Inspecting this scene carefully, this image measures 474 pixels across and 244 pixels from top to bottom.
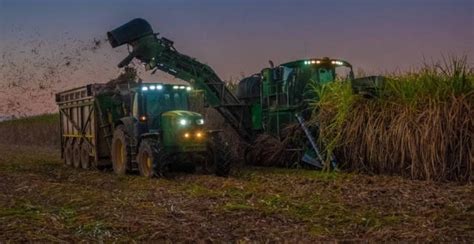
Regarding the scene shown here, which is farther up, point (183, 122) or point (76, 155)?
point (183, 122)

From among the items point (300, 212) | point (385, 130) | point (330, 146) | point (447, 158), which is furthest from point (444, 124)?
point (300, 212)

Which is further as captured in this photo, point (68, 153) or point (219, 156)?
point (68, 153)

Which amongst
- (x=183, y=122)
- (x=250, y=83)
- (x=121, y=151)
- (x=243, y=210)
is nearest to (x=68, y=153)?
(x=121, y=151)

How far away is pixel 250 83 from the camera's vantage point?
19859 mm

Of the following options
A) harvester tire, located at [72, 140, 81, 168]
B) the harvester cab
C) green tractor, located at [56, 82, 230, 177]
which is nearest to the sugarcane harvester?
the harvester cab

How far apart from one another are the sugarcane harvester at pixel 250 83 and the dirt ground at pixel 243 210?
406cm

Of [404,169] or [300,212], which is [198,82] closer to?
[404,169]

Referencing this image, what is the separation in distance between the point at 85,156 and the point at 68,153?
2093 millimetres

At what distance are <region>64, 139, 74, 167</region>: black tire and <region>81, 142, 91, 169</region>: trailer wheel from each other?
134 cm

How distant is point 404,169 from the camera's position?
12508mm

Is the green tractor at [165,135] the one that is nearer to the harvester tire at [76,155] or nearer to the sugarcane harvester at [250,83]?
the sugarcane harvester at [250,83]

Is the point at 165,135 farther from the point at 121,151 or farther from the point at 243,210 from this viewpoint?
the point at 243,210

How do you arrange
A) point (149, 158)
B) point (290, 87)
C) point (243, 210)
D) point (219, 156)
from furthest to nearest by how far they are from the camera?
point (290, 87) < point (219, 156) < point (149, 158) < point (243, 210)

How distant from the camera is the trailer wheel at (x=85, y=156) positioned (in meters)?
18.0
